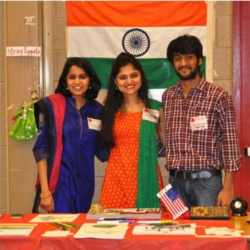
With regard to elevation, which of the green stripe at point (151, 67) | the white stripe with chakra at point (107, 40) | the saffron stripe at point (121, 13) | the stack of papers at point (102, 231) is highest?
the saffron stripe at point (121, 13)

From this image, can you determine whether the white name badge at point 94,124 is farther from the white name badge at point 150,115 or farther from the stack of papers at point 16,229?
the stack of papers at point 16,229

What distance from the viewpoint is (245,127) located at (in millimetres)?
3359

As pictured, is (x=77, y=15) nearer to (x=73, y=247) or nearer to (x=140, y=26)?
(x=140, y=26)

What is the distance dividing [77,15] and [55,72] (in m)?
0.45

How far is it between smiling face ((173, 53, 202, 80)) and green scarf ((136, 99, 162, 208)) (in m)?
0.33

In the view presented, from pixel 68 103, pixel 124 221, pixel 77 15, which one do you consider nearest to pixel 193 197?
pixel 124 221

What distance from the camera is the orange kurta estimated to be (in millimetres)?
2502

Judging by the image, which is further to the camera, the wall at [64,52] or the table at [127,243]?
the wall at [64,52]

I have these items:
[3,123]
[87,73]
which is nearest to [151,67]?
[87,73]

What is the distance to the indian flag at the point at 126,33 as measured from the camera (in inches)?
132

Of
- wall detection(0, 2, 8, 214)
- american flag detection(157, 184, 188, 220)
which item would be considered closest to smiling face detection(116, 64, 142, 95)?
american flag detection(157, 184, 188, 220)

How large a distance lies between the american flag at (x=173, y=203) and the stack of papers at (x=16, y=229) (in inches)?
22.9

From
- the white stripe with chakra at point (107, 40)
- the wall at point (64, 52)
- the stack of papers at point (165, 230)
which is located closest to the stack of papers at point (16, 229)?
the stack of papers at point (165, 230)

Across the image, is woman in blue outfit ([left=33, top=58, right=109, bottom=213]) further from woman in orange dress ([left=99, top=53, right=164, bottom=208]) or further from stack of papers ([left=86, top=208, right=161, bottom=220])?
stack of papers ([left=86, top=208, right=161, bottom=220])
